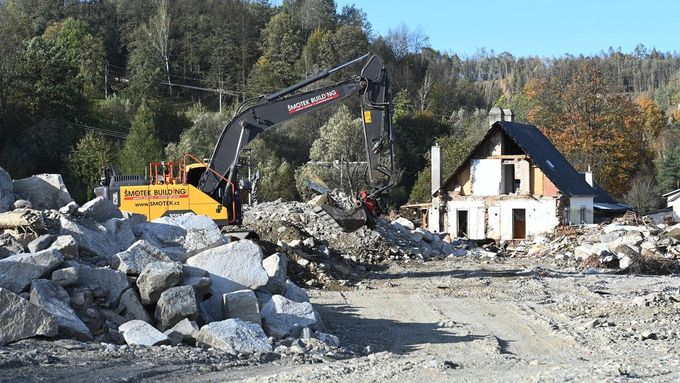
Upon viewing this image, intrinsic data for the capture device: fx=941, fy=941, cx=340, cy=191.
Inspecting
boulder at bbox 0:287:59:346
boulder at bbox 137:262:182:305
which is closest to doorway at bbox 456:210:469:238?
boulder at bbox 137:262:182:305

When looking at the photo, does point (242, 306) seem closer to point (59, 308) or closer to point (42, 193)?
point (59, 308)

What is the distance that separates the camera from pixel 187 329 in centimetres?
1145

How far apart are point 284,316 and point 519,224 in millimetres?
30528

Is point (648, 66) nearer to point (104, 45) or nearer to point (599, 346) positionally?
point (104, 45)

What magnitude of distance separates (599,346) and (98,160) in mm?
39130

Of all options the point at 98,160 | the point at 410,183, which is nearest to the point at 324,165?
the point at 410,183

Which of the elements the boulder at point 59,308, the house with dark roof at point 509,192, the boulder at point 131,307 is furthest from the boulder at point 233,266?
the house with dark roof at point 509,192

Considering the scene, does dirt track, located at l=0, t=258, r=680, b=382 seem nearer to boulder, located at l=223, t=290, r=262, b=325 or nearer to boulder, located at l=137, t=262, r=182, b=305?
boulder, located at l=223, t=290, r=262, b=325

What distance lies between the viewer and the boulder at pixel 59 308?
10656 mm

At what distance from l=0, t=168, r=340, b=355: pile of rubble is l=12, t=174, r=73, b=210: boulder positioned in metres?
0.58

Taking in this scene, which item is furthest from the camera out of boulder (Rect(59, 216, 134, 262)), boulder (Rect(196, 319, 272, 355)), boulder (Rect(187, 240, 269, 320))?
boulder (Rect(59, 216, 134, 262))

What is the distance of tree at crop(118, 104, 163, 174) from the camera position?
1938 inches

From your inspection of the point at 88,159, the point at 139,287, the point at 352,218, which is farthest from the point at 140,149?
the point at 139,287

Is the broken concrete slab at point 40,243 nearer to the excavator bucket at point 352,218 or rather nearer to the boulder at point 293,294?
the boulder at point 293,294
